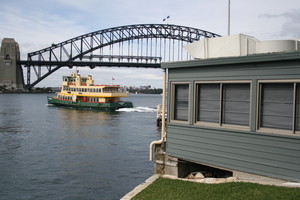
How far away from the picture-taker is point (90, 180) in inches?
677

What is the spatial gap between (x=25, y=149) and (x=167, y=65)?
711 inches

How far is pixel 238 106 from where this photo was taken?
9648 millimetres

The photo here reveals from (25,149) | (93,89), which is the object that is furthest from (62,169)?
(93,89)

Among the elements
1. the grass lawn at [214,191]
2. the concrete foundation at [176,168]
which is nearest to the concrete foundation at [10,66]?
the concrete foundation at [176,168]

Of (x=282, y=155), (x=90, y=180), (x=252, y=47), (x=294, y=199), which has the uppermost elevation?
(x=252, y=47)

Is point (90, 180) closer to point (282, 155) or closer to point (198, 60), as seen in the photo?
point (198, 60)

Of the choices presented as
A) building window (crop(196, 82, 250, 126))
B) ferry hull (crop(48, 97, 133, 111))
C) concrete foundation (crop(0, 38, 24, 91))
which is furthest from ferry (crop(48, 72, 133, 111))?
concrete foundation (crop(0, 38, 24, 91))

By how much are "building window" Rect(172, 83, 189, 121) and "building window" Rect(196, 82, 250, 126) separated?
453 mm

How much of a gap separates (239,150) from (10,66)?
16350 cm

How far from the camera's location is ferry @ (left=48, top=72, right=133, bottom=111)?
221 feet

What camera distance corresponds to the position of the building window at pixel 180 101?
1084 centimetres

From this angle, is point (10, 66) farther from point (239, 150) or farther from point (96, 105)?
point (239, 150)

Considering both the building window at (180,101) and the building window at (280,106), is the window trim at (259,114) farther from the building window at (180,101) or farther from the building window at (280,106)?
the building window at (180,101)

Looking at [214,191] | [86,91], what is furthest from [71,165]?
[86,91]
